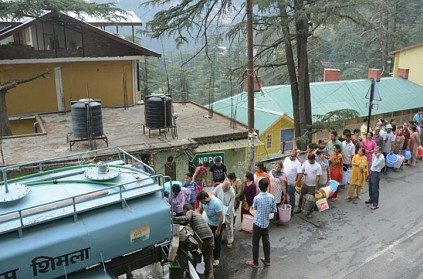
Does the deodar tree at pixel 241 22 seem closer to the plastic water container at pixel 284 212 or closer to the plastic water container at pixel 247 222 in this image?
the plastic water container at pixel 284 212

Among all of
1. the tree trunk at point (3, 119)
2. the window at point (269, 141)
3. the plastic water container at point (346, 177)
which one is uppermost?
the tree trunk at point (3, 119)

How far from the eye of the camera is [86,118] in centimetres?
1209

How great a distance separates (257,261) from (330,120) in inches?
396

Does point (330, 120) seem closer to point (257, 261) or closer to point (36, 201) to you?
point (257, 261)

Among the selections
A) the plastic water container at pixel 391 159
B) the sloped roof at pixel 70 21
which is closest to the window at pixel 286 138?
the sloped roof at pixel 70 21

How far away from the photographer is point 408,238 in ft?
29.9

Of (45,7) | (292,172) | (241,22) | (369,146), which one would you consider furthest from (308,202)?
(45,7)

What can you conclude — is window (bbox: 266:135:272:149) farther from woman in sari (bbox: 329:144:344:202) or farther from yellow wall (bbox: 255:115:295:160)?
woman in sari (bbox: 329:144:344:202)

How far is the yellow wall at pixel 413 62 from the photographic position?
34.0m

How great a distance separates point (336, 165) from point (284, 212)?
270cm

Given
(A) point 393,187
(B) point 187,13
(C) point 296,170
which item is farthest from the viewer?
(B) point 187,13

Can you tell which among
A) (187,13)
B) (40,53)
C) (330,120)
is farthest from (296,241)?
(40,53)

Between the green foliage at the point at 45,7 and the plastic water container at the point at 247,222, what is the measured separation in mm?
10294

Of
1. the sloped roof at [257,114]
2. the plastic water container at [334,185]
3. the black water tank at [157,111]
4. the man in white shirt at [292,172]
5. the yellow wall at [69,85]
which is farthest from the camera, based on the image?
the sloped roof at [257,114]
